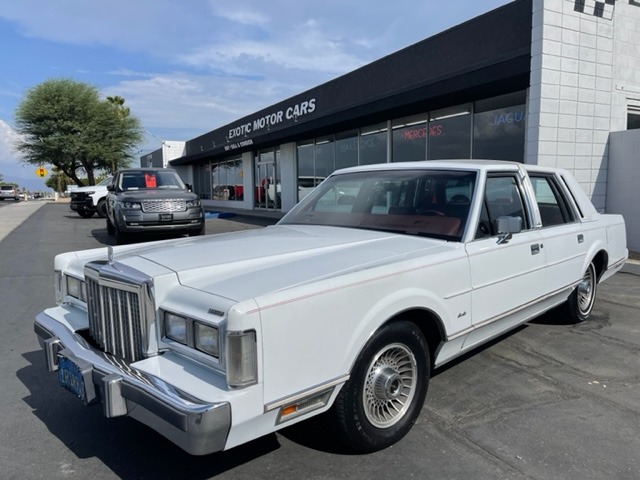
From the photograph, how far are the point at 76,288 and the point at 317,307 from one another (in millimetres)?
2030

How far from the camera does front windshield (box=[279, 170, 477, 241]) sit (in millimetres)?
3631

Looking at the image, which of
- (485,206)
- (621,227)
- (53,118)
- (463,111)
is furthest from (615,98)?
(53,118)

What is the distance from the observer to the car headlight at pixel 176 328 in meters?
2.48

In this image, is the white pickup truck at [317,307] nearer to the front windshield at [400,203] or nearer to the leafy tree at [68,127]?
the front windshield at [400,203]

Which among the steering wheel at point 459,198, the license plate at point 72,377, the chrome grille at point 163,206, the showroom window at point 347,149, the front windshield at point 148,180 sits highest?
the showroom window at point 347,149

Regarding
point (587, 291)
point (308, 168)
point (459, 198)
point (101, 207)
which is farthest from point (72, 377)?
point (101, 207)

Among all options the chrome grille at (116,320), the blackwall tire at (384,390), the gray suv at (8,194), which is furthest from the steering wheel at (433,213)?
the gray suv at (8,194)

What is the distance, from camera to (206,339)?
237 centimetres

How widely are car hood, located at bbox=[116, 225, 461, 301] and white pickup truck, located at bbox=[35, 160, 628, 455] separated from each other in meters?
0.01

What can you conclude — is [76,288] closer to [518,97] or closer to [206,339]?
[206,339]

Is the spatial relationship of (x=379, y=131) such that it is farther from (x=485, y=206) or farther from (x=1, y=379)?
(x=1, y=379)

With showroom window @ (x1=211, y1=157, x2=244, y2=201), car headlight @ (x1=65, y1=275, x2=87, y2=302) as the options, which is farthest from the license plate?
showroom window @ (x1=211, y1=157, x2=244, y2=201)

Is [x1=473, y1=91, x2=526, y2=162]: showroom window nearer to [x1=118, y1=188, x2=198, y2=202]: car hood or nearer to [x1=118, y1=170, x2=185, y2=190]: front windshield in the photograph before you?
[x1=118, y1=188, x2=198, y2=202]: car hood

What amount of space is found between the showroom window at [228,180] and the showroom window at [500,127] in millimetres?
16917
